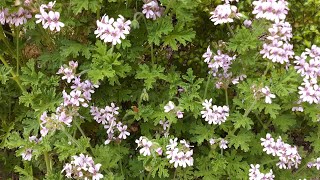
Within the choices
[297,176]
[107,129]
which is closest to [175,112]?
[107,129]

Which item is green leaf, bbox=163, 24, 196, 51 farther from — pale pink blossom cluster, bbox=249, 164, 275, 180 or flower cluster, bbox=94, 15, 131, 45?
pale pink blossom cluster, bbox=249, 164, 275, 180

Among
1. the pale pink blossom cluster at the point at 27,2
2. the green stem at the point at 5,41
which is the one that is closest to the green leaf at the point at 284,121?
the pale pink blossom cluster at the point at 27,2

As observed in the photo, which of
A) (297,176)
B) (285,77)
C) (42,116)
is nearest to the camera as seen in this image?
(42,116)

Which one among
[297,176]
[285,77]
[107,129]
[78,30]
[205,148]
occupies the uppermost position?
[78,30]

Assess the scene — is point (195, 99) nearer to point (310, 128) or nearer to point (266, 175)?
point (266, 175)

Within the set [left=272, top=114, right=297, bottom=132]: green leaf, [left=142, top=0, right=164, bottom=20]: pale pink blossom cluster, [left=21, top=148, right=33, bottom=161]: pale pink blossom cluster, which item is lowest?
[left=272, top=114, right=297, bottom=132]: green leaf

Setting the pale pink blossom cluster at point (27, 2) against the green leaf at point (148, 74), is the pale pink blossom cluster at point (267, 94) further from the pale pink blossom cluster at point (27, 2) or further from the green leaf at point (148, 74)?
the pale pink blossom cluster at point (27, 2)

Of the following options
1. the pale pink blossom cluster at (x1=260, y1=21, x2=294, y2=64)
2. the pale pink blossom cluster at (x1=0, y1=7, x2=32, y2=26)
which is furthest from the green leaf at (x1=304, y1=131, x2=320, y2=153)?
the pale pink blossom cluster at (x1=0, y1=7, x2=32, y2=26)
